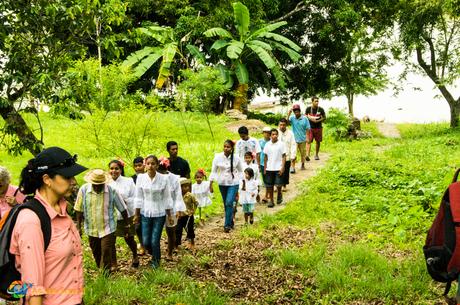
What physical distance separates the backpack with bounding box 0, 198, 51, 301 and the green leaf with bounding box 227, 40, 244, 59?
16621 mm

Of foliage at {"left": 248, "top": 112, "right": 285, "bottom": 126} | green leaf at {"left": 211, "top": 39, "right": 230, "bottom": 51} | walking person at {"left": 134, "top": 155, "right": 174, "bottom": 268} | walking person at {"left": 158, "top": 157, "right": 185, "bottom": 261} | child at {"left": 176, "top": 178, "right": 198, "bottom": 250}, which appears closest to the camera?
walking person at {"left": 134, "top": 155, "right": 174, "bottom": 268}

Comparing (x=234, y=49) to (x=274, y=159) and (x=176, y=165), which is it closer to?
(x=274, y=159)

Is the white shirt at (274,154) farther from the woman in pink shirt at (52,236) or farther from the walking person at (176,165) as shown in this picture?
the woman in pink shirt at (52,236)

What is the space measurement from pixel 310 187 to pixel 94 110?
5.82 metres

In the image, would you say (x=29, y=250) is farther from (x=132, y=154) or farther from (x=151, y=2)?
(x=151, y=2)

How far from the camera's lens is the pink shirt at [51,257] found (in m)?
2.78

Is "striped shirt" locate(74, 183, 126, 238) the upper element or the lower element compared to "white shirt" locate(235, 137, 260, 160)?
lower

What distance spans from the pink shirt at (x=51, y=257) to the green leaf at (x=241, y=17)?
668 inches

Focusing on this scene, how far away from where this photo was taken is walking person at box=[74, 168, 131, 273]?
640 centimetres

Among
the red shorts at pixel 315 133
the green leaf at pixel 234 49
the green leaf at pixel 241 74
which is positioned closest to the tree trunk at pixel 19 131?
the red shorts at pixel 315 133

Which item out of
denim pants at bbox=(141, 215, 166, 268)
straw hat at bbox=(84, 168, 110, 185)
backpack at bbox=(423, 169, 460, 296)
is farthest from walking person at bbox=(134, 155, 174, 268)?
backpack at bbox=(423, 169, 460, 296)

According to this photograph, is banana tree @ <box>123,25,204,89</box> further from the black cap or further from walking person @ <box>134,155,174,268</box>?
the black cap

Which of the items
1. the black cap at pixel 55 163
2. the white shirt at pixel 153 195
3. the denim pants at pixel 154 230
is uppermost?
the black cap at pixel 55 163

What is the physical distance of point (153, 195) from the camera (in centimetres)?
688
